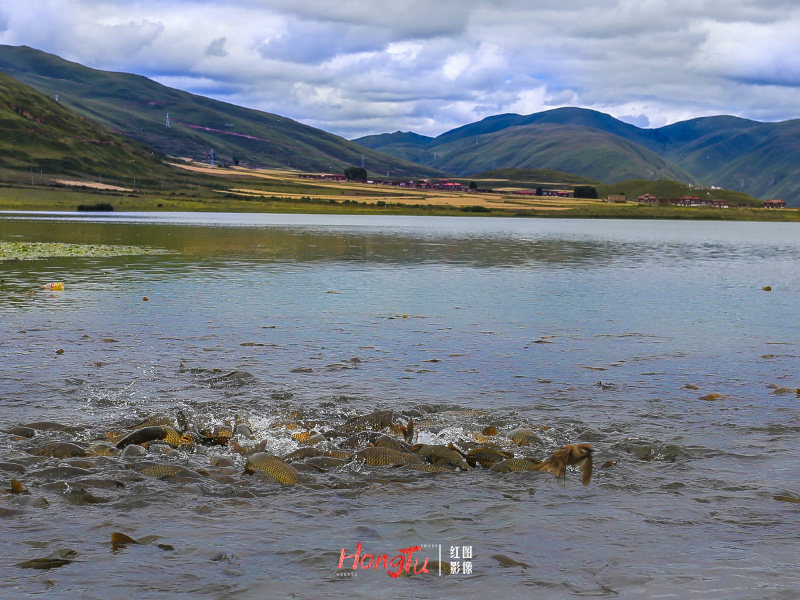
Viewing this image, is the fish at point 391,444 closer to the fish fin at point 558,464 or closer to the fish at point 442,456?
the fish at point 442,456

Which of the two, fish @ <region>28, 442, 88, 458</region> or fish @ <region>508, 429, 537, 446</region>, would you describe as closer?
fish @ <region>28, 442, 88, 458</region>

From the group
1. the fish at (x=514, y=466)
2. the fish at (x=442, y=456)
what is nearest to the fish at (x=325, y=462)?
the fish at (x=442, y=456)

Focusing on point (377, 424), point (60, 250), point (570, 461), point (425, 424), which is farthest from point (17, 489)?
point (60, 250)

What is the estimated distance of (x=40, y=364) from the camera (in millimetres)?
28000

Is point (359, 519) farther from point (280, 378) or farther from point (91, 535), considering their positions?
point (280, 378)

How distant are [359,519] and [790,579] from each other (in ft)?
26.1

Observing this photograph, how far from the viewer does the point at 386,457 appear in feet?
59.9

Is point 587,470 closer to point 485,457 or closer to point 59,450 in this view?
point 485,457

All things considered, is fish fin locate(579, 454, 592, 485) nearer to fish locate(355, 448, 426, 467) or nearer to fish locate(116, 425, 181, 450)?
fish locate(355, 448, 426, 467)

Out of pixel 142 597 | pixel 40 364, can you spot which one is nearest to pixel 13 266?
pixel 40 364

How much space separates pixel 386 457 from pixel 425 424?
303cm

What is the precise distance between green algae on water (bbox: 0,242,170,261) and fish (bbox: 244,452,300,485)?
6216cm

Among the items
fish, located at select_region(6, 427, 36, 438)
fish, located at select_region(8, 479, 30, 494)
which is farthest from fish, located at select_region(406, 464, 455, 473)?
fish, located at select_region(6, 427, 36, 438)

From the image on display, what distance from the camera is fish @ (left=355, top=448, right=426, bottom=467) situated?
18156 millimetres
